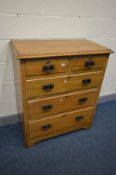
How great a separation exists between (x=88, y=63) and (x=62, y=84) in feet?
0.97

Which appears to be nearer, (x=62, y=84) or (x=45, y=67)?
(x=45, y=67)

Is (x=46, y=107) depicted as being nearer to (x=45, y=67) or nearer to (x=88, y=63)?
(x=45, y=67)

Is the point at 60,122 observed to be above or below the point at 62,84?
below

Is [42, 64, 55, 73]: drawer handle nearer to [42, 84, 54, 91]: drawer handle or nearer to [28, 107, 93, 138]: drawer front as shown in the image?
[42, 84, 54, 91]: drawer handle

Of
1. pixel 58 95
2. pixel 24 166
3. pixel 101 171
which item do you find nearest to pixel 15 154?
pixel 24 166

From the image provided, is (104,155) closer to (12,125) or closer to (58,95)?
(58,95)

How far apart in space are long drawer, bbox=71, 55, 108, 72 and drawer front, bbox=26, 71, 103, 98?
0.06m

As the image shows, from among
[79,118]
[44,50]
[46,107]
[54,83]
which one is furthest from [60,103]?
[44,50]

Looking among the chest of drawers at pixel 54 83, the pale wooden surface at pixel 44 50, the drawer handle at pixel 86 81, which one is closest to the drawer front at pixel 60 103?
the chest of drawers at pixel 54 83

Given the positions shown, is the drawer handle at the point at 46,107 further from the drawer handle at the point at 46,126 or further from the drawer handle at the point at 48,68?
the drawer handle at the point at 48,68

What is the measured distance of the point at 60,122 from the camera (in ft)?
5.36

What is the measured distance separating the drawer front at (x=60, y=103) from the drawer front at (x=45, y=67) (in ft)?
0.88

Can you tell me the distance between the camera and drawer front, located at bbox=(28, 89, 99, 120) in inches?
54.8

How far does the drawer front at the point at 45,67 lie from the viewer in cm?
118
